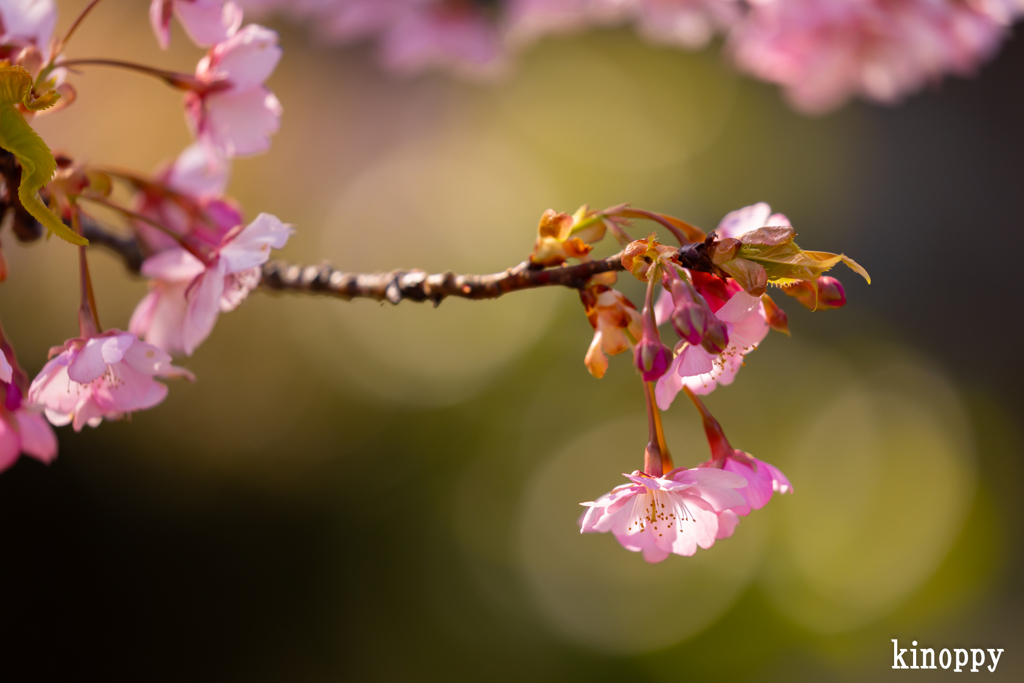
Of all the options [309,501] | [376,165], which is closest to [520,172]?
[376,165]

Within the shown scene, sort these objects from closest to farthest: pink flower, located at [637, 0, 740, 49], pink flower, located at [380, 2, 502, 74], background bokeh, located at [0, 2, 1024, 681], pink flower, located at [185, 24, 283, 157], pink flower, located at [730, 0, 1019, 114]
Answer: pink flower, located at [185, 24, 283, 157] < pink flower, located at [730, 0, 1019, 114] < pink flower, located at [637, 0, 740, 49] < pink flower, located at [380, 2, 502, 74] < background bokeh, located at [0, 2, 1024, 681]

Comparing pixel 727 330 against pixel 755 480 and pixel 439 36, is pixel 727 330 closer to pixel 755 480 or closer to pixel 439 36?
pixel 755 480

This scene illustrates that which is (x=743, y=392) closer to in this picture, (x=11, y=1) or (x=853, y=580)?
(x=853, y=580)

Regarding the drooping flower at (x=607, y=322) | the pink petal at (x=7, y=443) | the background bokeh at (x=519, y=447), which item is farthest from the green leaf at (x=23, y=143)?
the background bokeh at (x=519, y=447)

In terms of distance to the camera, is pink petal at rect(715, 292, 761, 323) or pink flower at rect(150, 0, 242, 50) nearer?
pink petal at rect(715, 292, 761, 323)

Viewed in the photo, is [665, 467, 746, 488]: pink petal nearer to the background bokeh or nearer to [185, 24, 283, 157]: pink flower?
[185, 24, 283, 157]: pink flower

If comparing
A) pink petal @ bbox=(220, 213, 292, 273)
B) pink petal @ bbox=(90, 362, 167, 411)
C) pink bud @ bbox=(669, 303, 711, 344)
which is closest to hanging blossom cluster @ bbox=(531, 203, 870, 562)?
pink bud @ bbox=(669, 303, 711, 344)
